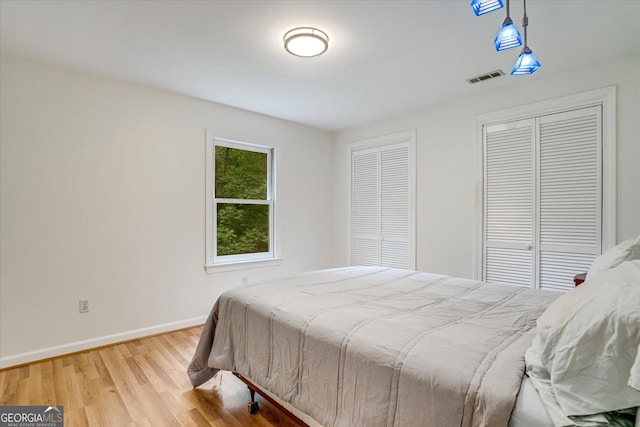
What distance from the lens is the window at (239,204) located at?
12.2 feet

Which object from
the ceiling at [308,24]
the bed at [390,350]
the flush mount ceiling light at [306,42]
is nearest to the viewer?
the bed at [390,350]

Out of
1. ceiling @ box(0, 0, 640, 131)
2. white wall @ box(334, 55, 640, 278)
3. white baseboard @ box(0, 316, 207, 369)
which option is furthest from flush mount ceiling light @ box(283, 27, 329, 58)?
white baseboard @ box(0, 316, 207, 369)

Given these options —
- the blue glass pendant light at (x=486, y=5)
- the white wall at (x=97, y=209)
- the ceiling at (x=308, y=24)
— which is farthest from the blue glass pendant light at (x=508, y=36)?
the white wall at (x=97, y=209)

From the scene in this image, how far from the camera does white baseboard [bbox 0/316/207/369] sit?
8.43ft

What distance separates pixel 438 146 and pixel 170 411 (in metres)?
3.55

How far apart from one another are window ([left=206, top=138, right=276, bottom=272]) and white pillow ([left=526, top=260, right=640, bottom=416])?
334 cm

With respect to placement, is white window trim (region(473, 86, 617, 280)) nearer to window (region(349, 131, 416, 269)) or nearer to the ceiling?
the ceiling

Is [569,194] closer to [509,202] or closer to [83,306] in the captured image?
[509,202]

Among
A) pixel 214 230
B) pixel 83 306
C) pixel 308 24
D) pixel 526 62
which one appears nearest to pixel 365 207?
pixel 214 230

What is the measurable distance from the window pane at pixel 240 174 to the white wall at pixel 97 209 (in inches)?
9.2

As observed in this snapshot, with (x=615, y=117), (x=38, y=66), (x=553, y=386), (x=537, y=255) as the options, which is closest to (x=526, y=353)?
(x=553, y=386)

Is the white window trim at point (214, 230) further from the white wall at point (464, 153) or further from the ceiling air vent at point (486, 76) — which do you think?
the ceiling air vent at point (486, 76)

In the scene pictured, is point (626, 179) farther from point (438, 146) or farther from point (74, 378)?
point (74, 378)

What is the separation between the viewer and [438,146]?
3.79 metres
